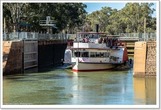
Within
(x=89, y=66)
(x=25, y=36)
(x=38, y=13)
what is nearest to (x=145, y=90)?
(x=89, y=66)

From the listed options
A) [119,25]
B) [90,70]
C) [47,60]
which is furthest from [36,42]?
[119,25]

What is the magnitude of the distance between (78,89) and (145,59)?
6.14 meters

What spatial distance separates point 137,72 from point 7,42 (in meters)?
9.40

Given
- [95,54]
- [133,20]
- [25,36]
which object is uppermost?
[133,20]

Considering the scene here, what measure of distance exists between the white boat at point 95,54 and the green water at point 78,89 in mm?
1358

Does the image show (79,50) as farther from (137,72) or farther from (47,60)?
(47,60)

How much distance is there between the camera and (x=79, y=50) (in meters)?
32.7

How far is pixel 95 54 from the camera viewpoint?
1296 inches

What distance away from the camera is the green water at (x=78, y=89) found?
19.9 meters

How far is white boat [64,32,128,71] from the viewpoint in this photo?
32500mm

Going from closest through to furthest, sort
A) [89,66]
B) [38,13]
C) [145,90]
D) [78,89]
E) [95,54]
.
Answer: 1. [78,89]
2. [145,90]
3. [89,66]
4. [95,54]
5. [38,13]

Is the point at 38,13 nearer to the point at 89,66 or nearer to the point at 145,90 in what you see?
the point at 89,66

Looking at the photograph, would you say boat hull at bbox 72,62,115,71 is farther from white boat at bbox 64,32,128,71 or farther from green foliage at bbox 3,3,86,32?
green foliage at bbox 3,3,86,32

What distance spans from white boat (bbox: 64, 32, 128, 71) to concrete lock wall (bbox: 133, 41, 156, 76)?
520cm
